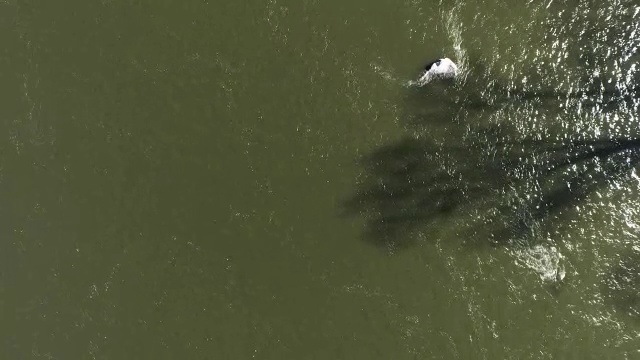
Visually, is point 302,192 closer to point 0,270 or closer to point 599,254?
point 599,254

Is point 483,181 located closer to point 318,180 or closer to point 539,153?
point 539,153

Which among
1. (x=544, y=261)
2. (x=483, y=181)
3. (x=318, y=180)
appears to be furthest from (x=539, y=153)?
(x=318, y=180)

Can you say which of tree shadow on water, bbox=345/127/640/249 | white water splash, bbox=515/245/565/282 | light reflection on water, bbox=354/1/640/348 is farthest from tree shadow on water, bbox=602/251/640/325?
tree shadow on water, bbox=345/127/640/249

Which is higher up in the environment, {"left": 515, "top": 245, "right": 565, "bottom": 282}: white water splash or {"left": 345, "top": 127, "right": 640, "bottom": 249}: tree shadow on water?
{"left": 345, "top": 127, "right": 640, "bottom": 249}: tree shadow on water

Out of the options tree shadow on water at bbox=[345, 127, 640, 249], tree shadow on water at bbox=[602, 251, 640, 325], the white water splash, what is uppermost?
tree shadow on water at bbox=[345, 127, 640, 249]

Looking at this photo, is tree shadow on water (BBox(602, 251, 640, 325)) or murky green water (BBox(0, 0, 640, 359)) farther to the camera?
murky green water (BBox(0, 0, 640, 359))

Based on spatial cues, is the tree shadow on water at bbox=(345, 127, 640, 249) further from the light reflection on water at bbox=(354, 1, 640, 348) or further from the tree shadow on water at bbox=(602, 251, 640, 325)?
the tree shadow on water at bbox=(602, 251, 640, 325)

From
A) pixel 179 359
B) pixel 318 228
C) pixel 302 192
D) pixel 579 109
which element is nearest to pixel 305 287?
pixel 318 228
